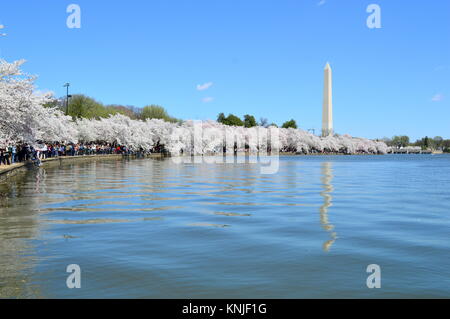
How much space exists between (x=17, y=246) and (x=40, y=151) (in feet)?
165

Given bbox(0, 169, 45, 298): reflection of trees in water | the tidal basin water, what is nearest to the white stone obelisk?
the tidal basin water

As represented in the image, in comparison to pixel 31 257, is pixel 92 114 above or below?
above

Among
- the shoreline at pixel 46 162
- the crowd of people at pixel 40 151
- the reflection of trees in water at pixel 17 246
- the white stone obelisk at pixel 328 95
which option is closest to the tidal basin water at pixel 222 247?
the reflection of trees in water at pixel 17 246

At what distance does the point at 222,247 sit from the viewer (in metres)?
11.8

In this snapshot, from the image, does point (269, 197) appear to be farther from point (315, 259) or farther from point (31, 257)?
point (31, 257)

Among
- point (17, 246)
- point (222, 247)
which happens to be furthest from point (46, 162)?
point (222, 247)

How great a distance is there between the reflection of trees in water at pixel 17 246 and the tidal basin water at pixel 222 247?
0.08 feet

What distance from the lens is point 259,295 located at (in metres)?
8.14

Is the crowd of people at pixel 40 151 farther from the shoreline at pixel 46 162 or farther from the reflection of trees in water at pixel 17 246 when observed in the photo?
the reflection of trees in water at pixel 17 246

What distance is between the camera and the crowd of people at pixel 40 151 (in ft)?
146

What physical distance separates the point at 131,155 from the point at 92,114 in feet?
102

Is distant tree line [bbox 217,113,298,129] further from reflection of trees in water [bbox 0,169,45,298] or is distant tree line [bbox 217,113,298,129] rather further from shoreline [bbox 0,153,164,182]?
reflection of trees in water [bbox 0,169,45,298]

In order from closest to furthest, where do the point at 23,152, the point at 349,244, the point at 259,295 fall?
the point at 259,295 < the point at 349,244 < the point at 23,152

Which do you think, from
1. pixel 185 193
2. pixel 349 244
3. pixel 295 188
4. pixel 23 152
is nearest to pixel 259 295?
pixel 349 244
